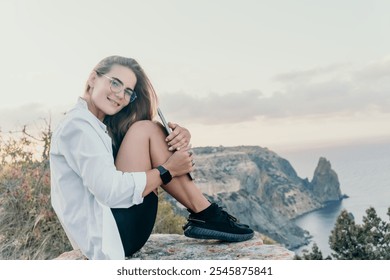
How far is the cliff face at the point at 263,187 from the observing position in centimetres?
733

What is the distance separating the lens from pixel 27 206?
144 inches

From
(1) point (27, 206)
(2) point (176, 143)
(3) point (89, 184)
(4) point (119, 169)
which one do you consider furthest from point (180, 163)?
(1) point (27, 206)

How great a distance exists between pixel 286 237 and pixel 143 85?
29.9ft

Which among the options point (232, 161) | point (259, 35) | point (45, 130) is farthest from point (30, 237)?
point (232, 161)

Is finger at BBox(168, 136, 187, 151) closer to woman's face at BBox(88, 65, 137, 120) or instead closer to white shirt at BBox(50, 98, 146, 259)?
white shirt at BBox(50, 98, 146, 259)

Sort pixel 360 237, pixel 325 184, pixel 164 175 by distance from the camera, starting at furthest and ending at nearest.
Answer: pixel 325 184
pixel 360 237
pixel 164 175

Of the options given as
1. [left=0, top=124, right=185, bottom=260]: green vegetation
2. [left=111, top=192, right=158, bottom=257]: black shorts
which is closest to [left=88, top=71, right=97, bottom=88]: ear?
[left=111, top=192, right=158, bottom=257]: black shorts

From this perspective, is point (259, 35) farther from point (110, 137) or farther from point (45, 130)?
point (110, 137)

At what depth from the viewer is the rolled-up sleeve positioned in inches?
77.4

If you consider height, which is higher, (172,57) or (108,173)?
(172,57)

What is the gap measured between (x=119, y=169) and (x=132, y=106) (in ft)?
1.15

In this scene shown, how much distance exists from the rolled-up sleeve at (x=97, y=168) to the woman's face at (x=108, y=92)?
0.67ft

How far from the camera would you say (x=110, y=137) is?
7.30ft

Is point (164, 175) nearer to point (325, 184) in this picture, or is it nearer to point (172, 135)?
point (172, 135)
